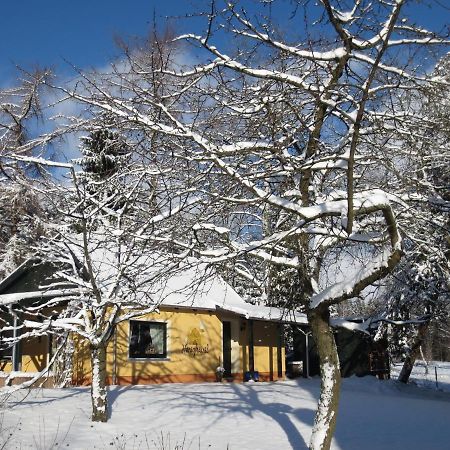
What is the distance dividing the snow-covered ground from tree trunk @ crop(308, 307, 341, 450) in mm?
2672

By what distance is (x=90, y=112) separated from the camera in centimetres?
755

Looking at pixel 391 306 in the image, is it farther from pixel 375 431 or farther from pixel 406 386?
pixel 375 431

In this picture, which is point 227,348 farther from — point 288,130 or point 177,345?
point 288,130

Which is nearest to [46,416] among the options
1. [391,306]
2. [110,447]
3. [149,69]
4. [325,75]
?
[110,447]

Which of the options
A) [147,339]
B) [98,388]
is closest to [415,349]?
[147,339]

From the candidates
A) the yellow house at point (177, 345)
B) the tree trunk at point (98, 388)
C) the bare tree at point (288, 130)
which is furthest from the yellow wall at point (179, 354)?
the bare tree at point (288, 130)

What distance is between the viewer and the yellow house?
18.9 meters

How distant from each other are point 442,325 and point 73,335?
1476 centimetres

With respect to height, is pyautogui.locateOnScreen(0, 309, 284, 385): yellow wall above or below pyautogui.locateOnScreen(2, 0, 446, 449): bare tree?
below

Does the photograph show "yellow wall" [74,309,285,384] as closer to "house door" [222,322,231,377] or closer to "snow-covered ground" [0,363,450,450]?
"house door" [222,322,231,377]

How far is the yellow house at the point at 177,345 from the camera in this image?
18.9 metres

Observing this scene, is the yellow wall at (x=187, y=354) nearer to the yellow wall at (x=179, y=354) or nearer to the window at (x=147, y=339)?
the yellow wall at (x=179, y=354)

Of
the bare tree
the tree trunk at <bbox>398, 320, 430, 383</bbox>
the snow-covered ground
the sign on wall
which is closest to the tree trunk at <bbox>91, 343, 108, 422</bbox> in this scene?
the snow-covered ground

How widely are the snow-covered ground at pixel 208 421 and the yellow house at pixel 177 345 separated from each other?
7.55 ft
